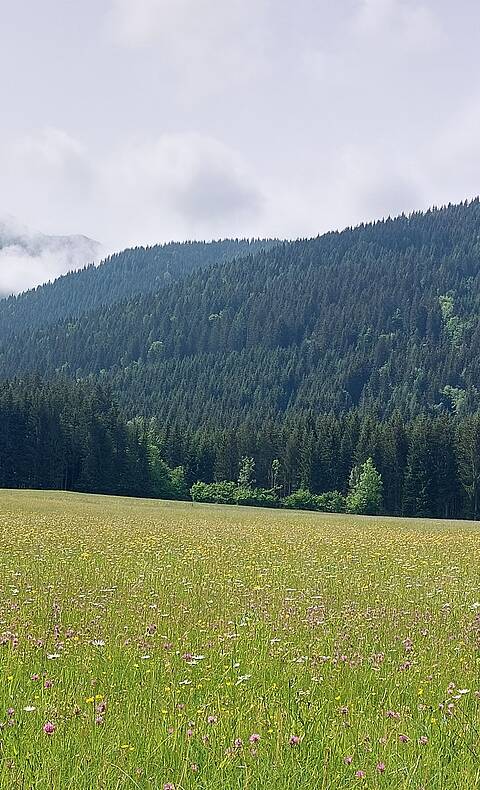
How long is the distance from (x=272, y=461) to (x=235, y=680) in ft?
424

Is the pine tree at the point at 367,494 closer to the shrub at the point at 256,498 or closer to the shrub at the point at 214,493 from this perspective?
the shrub at the point at 256,498

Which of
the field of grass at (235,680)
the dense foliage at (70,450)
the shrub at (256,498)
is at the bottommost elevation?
the shrub at (256,498)

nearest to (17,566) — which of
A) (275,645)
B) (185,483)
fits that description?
(275,645)

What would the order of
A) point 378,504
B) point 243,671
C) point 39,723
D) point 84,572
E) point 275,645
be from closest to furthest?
point 39,723 → point 243,671 → point 275,645 → point 84,572 → point 378,504

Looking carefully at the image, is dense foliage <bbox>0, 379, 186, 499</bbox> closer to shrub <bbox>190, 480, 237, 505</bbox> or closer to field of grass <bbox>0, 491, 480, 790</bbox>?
shrub <bbox>190, 480, 237, 505</bbox>

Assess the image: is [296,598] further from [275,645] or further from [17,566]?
[17,566]

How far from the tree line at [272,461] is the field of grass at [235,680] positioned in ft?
314

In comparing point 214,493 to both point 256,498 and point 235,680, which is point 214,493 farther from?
point 235,680

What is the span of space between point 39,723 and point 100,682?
1301mm

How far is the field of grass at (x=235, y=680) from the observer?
209 inches

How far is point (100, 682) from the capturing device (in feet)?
24.0

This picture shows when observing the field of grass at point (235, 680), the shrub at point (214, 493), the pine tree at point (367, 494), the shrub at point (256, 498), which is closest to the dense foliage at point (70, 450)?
the shrub at point (214, 493)

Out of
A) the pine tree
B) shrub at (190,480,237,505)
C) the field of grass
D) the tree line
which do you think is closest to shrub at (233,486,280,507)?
the tree line

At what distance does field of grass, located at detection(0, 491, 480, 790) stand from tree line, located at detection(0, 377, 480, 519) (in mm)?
95769
